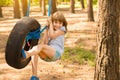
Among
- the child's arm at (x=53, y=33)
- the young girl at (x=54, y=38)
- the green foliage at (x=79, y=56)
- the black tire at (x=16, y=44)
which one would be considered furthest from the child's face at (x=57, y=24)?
the green foliage at (x=79, y=56)

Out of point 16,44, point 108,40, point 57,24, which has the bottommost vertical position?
point 108,40

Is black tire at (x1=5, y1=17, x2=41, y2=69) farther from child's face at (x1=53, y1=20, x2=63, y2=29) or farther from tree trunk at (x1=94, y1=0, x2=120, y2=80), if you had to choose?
tree trunk at (x1=94, y1=0, x2=120, y2=80)

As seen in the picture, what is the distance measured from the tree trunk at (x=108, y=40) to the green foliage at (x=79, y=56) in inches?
125

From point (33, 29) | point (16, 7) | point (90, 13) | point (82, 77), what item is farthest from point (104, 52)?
point (16, 7)

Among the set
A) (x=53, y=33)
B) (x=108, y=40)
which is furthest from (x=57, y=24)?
(x=108, y=40)

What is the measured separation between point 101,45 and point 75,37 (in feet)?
24.3

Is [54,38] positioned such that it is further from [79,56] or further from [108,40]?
[79,56]

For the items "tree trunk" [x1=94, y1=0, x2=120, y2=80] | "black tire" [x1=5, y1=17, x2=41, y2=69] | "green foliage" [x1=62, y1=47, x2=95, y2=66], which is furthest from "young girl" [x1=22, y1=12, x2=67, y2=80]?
"green foliage" [x1=62, y1=47, x2=95, y2=66]

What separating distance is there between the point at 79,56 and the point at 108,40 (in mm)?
4116

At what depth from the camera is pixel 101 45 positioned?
5695 mm

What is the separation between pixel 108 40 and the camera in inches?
221

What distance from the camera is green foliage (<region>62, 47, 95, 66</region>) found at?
365 inches

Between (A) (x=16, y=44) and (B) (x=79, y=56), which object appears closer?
(A) (x=16, y=44)

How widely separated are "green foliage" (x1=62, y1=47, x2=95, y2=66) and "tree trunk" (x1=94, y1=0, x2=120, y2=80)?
10.4 feet
